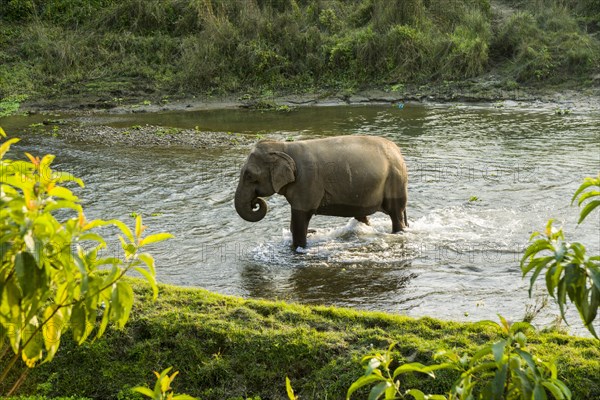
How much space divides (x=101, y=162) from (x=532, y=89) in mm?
13760

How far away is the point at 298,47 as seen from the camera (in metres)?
28.7

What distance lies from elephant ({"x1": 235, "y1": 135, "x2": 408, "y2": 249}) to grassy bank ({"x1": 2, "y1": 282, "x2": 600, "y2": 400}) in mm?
3733

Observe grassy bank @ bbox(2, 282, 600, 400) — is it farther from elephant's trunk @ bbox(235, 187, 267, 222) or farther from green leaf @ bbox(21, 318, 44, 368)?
elephant's trunk @ bbox(235, 187, 267, 222)

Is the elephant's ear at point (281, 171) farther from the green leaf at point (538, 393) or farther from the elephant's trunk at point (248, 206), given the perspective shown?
the green leaf at point (538, 393)

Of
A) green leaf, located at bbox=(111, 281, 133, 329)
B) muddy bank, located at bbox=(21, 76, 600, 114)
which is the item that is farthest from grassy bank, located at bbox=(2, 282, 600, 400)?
muddy bank, located at bbox=(21, 76, 600, 114)

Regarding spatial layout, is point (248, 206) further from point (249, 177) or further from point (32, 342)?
point (32, 342)

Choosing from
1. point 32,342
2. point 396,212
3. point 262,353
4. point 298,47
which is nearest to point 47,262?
point 32,342

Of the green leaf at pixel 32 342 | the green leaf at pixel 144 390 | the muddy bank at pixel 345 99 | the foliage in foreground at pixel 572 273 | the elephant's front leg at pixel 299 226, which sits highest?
the foliage in foreground at pixel 572 273

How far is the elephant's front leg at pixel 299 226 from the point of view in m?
11.1

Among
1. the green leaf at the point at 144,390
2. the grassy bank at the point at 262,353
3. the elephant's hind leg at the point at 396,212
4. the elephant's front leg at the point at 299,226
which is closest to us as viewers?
the green leaf at the point at 144,390

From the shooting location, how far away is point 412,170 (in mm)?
16172

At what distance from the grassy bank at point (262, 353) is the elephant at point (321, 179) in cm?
373

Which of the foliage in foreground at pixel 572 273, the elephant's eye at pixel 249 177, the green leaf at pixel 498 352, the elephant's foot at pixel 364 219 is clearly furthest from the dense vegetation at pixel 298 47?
the green leaf at pixel 498 352

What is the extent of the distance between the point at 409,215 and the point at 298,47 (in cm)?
1693
